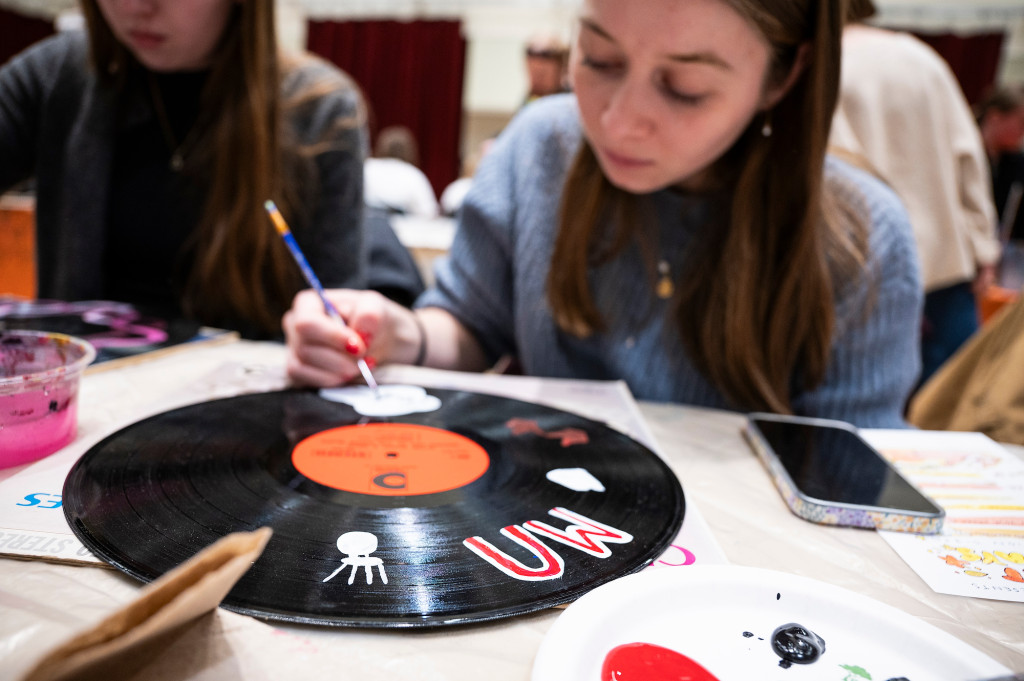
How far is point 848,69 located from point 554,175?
37.6 inches

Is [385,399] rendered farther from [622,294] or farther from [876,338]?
[876,338]

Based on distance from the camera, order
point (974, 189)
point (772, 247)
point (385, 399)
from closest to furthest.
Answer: point (385, 399) → point (772, 247) → point (974, 189)

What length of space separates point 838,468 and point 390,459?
40 centimetres

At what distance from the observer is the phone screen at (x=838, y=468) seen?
521 mm

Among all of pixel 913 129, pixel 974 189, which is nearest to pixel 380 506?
pixel 913 129

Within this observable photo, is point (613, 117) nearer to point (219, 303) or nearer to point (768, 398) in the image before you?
point (768, 398)

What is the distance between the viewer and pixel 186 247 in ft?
3.70

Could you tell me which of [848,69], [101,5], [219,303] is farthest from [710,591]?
[848,69]

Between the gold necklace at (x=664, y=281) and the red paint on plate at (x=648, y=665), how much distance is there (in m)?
0.67

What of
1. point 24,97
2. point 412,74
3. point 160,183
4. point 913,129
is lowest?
point 160,183

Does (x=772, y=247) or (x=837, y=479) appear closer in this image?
(x=837, y=479)

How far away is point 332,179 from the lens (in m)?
1.17

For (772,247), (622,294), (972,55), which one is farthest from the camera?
(972,55)

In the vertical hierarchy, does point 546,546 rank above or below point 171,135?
below
